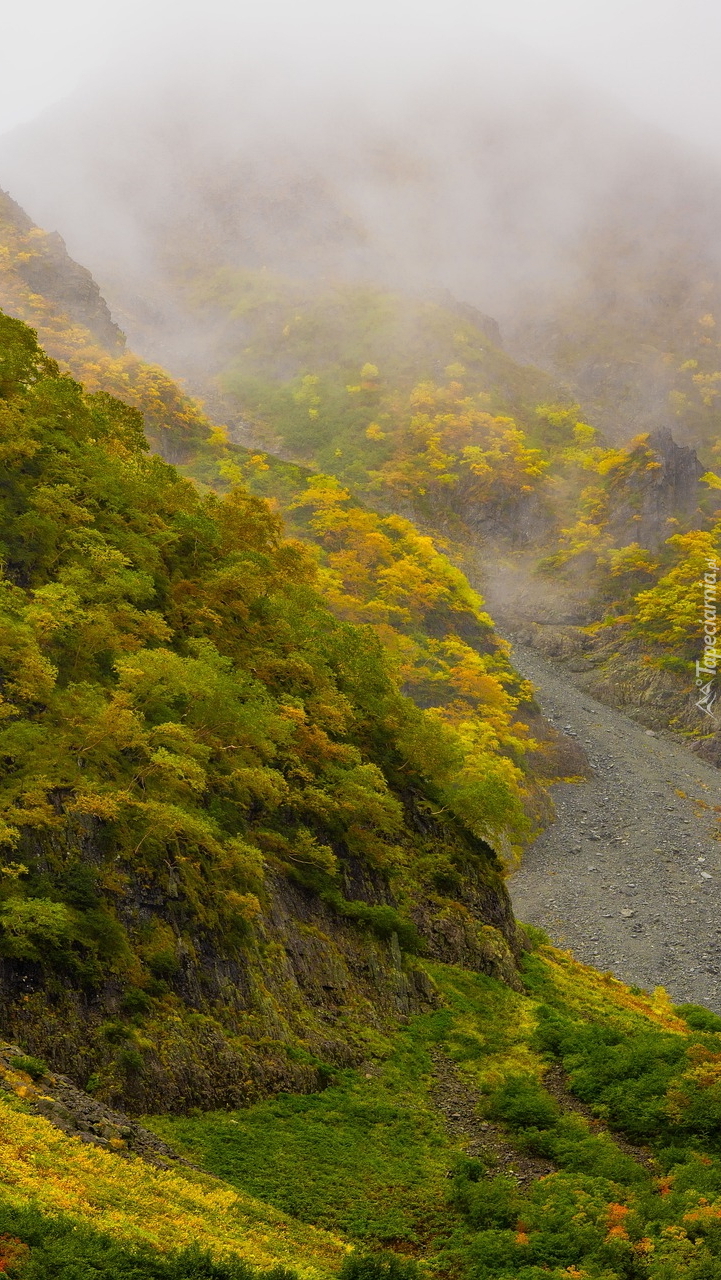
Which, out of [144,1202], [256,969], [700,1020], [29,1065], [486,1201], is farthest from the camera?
[700,1020]

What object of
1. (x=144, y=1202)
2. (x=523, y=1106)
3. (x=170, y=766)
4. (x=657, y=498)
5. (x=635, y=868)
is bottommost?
(x=144, y=1202)

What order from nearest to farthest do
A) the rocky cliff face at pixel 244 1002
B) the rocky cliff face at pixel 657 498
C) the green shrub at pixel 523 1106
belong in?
the rocky cliff face at pixel 244 1002
the green shrub at pixel 523 1106
the rocky cliff face at pixel 657 498

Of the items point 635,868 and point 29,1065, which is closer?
point 29,1065

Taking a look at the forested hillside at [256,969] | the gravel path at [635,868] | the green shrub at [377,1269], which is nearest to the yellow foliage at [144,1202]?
the forested hillside at [256,969]

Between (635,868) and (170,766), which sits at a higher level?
(635,868)

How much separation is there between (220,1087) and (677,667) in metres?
78.5

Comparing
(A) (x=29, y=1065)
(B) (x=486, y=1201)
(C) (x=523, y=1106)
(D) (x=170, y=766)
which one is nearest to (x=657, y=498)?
(C) (x=523, y=1106)

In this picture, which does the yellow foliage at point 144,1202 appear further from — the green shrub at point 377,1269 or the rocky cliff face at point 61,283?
the rocky cliff face at point 61,283

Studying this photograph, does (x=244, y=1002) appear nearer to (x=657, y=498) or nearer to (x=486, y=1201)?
(x=486, y=1201)

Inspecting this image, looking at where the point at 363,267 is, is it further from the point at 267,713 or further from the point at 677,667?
the point at 267,713

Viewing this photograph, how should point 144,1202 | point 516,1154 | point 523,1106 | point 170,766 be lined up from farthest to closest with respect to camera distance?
1. point 523,1106
2. point 170,766
3. point 516,1154
4. point 144,1202

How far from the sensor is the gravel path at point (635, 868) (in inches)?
1757

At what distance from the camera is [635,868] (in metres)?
54.1

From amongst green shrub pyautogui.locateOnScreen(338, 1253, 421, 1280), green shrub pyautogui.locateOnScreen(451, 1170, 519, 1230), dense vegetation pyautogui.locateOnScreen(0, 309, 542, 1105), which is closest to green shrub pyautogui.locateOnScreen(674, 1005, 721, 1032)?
dense vegetation pyautogui.locateOnScreen(0, 309, 542, 1105)
